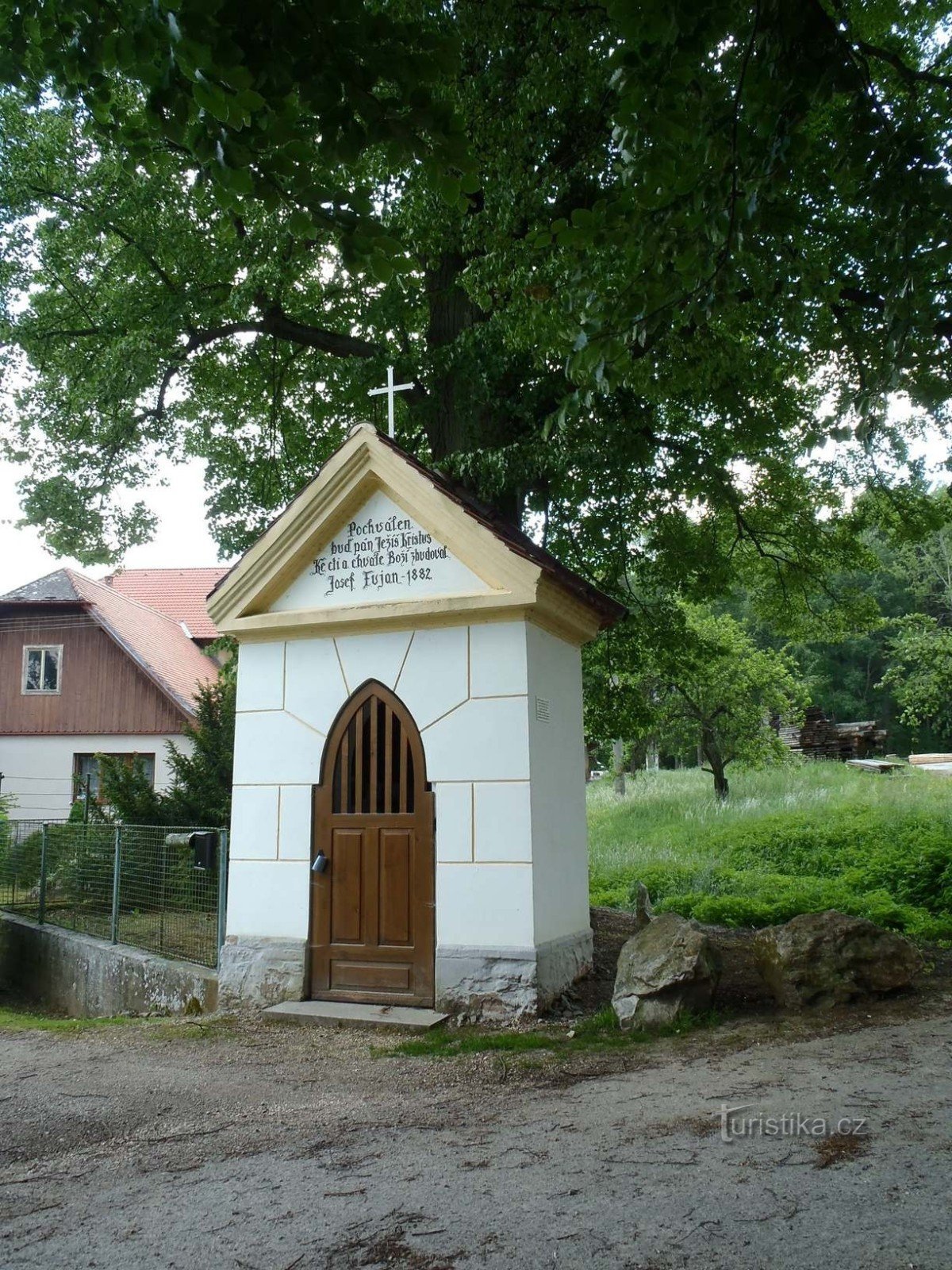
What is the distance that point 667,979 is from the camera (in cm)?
726

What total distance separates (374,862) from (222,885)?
6.46ft

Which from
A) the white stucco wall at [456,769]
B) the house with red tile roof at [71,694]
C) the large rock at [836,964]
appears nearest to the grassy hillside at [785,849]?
the large rock at [836,964]

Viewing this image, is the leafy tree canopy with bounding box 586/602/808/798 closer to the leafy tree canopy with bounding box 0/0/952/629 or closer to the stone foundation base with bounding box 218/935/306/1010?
the leafy tree canopy with bounding box 0/0/952/629

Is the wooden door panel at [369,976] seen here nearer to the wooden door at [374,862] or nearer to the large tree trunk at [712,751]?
the wooden door at [374,862]

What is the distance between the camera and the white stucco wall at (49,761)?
89.4ft

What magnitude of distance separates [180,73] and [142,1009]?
8.77 m

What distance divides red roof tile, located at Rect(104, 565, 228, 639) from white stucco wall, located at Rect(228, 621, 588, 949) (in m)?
25.7

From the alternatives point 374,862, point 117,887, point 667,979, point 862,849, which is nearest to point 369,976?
point 374,862

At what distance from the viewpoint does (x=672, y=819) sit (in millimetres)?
23844

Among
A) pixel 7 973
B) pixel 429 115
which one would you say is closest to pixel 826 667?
pixel 7 973

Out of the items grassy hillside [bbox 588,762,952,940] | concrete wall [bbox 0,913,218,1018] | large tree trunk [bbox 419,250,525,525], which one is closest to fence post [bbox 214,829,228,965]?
concrete wall [bbox 0,913,218,1018]

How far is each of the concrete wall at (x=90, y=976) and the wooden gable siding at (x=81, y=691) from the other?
1408 cm

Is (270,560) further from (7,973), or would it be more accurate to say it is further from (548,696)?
(7,973)

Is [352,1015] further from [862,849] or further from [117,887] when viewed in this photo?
[862,849]
